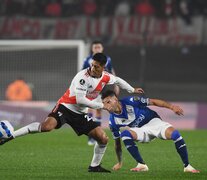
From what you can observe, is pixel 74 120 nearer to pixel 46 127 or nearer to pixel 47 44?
pixel 46 127

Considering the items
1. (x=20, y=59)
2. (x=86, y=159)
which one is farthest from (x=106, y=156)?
(x=20, y=59)

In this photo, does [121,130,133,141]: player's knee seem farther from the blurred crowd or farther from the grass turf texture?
the blurred crowd

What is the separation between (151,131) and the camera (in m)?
10.5

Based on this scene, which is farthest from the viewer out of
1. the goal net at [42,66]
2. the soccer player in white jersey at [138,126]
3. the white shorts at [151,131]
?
the goal net at [42,66]

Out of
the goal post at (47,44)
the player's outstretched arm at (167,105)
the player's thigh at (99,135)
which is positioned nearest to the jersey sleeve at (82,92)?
the player's thigh at (99,135)

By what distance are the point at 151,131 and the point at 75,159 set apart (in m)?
2.23

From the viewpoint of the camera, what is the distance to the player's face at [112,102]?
10406 mm

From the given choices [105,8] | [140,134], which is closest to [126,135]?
[140,134]

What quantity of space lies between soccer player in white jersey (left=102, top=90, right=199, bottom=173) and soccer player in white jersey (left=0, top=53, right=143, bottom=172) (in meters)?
0.20

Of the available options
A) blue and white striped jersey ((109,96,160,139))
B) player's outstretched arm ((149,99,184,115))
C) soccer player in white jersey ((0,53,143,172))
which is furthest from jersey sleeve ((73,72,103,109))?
player's outstretched arm ((149,99,184,115))

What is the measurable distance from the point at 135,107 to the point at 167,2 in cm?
1653

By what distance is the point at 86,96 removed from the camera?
411 inches

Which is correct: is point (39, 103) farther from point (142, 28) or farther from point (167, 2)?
point (167, 2)

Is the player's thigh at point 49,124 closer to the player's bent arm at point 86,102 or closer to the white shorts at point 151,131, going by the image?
the player's bent arm at point 86,102
